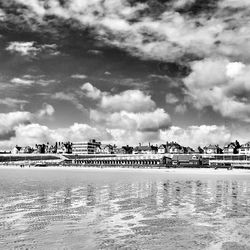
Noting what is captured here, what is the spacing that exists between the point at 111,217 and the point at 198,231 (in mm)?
6673

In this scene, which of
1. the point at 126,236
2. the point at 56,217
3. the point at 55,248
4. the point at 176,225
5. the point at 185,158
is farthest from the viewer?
the point at 185,158

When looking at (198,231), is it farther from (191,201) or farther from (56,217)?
(191,201)

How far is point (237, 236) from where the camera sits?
20.5m

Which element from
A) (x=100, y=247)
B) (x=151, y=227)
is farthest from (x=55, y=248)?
(x=151, y=227)

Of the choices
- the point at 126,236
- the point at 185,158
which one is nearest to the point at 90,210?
the point at 126,236

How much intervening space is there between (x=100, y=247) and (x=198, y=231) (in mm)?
6832

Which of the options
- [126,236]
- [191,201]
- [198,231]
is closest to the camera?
[126,236]

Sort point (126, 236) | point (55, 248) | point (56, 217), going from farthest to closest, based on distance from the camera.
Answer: point (56, 217) → point (126, 236) → point (55, 248)

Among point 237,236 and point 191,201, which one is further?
point 191,201

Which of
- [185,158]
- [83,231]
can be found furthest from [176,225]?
[185,158]

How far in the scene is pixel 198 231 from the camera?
21.9 m

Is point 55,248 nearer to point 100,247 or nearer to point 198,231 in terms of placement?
point 100,247

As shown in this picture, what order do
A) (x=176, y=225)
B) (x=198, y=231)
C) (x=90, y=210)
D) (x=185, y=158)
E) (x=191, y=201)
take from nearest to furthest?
(x=198, y=231)
(x=176, y=225)
(x=90, y=210)
(x=191, y=201)
(x=185, y=158)

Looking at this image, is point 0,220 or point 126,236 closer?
point 126,236
